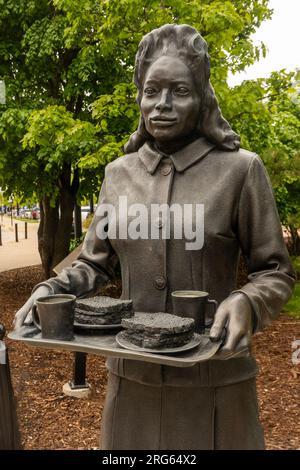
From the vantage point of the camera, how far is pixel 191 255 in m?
2.04

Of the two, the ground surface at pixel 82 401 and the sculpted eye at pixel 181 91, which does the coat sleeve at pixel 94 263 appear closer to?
the sculpted eye at pixel 181 91

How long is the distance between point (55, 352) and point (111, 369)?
633 centimetres

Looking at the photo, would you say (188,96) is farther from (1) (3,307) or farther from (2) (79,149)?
(1) (3,307)

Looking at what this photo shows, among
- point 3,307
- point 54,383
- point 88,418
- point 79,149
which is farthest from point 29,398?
point 3,307

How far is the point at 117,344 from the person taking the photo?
1.81 m

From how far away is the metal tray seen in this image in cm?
163

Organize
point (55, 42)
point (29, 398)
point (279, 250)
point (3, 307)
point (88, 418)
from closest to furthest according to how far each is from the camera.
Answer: point (279, 250) < point (88, 418) < point (29, 398) < point (55, 42) < point (3, 307)

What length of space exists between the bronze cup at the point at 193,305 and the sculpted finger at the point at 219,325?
0.13 m

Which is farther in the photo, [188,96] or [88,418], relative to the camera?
[88,418]

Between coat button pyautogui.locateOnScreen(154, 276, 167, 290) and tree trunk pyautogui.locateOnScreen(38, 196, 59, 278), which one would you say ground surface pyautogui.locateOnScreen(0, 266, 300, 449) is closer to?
tree trunk pyautogui.locateOnScreen(38, 196, 59, 278)

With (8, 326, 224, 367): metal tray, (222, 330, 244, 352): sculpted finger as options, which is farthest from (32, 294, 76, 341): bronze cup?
(222, 330, 244, 352): sculpted finger

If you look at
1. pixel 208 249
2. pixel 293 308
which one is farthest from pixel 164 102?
pixel 293 308

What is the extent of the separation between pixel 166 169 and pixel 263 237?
47cm

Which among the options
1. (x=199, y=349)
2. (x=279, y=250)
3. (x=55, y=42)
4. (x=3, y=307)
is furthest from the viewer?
(x=3, y=307)
